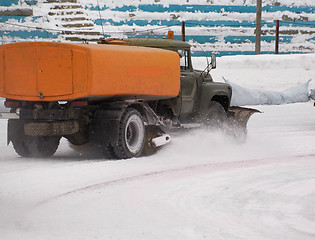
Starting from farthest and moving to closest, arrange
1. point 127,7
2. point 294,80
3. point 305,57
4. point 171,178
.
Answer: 1. point 127,7
2. point 305,57
3. point 294,80
4. point 171,178

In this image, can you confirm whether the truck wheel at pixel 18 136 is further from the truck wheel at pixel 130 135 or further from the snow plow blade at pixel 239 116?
the snow plow blade at pixel 239 116

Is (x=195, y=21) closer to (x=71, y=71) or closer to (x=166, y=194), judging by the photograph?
(x=71, y=71)

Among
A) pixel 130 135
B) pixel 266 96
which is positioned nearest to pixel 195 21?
pixel 266 96

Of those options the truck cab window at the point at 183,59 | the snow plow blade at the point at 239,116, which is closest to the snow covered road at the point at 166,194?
the snow plow blade at the point at 239,116

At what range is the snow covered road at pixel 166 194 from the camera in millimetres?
6238

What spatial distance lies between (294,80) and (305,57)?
7.03 ft

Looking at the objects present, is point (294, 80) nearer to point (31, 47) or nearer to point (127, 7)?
point (127, 7)

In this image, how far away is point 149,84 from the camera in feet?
37.8

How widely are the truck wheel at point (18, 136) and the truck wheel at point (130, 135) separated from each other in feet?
5.38

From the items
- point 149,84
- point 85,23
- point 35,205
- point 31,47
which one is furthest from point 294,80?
point 35,205

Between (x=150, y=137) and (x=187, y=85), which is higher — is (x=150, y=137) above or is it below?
below

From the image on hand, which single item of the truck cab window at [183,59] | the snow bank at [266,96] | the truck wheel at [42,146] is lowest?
the snow bank at [266,96]

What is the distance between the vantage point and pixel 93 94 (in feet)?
33.7

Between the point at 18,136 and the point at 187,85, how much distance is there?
3361 mm
